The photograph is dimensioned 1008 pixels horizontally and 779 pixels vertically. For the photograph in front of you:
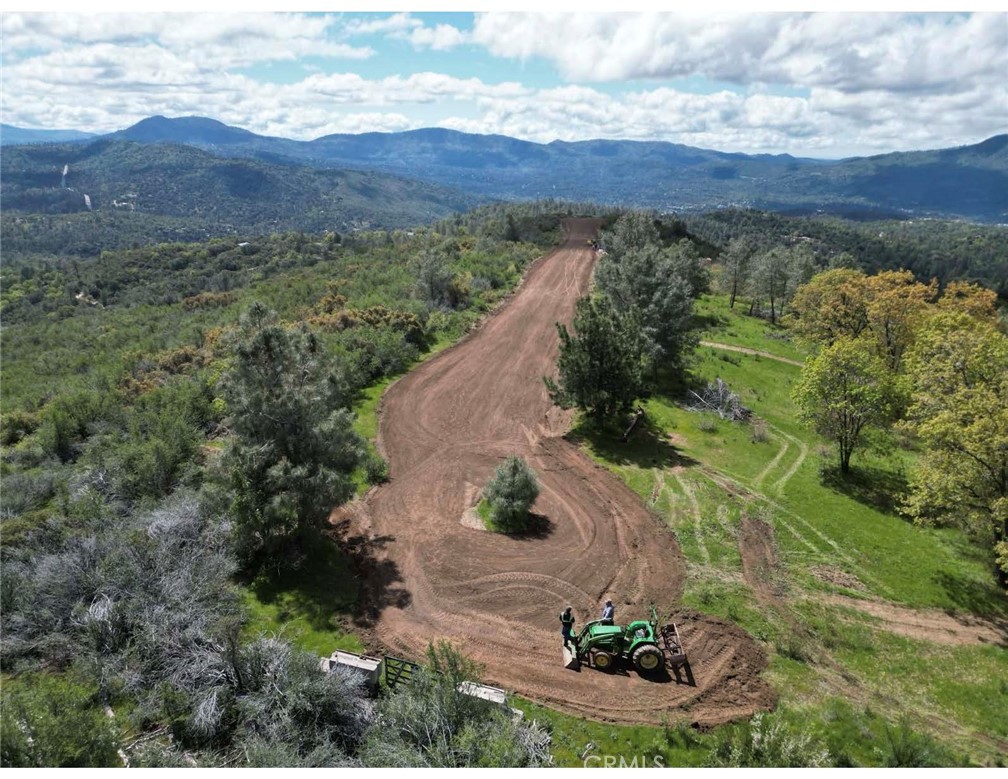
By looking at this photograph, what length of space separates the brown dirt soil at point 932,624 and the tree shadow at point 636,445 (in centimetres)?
1090

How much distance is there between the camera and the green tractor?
54.9ft

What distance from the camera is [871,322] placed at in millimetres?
40812

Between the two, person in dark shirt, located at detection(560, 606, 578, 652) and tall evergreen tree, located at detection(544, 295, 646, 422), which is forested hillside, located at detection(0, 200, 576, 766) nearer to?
person in dark shirt, located at detection(560, 606, 578, 652)

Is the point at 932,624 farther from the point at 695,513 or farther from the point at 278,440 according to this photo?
the point at 278,440

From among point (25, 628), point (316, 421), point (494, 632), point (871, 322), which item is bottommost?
point (494, 632)

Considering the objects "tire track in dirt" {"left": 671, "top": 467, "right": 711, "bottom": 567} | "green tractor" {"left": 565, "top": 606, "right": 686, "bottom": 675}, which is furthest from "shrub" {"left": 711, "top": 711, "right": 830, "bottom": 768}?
"tire track in dirt" {"left": 671, "top": 467, "right": 711, "bottom": 567}

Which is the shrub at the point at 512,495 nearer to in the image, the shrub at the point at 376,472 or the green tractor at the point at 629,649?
the shrub at the point at 376,472

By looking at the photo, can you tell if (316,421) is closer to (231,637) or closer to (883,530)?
(231,637)

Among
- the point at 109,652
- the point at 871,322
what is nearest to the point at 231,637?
the point at 109,652

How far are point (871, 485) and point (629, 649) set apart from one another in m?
20.7

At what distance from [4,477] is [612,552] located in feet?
85.5

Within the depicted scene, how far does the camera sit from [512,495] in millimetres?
24688

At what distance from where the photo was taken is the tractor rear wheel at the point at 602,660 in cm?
1680

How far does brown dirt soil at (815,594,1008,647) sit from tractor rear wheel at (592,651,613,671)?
381 inches
